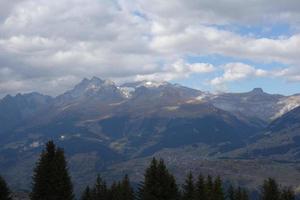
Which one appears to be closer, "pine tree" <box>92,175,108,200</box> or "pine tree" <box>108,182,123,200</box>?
"pine tree" <box>108,182,123,200</box>

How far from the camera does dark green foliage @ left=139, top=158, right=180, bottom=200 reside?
55.4 metres

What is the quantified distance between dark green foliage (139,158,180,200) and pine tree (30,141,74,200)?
8.99 metres

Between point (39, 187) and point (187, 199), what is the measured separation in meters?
29.5

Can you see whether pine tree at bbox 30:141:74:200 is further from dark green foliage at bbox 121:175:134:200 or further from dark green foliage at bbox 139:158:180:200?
dark green foliage at bbox 121:175:134:200

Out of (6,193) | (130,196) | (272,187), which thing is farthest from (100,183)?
(6,193)

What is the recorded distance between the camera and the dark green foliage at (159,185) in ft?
182

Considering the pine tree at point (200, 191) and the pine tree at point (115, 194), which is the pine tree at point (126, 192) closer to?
the pine tree at point (115, 194)

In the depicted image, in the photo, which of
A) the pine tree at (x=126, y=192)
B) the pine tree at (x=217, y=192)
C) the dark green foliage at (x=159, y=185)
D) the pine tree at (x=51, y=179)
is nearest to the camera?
the dark green foliage at (x=159, y=185)

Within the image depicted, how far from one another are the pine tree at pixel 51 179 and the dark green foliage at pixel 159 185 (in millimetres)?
8989

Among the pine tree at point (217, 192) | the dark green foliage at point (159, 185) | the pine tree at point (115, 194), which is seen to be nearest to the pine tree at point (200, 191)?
the pine tree at point (217, 192)

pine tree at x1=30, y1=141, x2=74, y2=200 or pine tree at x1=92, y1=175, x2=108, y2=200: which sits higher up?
pine tree at x1=30, y1=141, x2=74, y2=200

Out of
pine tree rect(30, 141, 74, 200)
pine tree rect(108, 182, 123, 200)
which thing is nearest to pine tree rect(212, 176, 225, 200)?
pine tree rect(30, 141, 74, 200)

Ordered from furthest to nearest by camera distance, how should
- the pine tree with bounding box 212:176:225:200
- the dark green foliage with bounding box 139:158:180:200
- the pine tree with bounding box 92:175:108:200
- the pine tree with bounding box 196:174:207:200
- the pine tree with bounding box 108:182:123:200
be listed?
1. the pine tree with bounding box 92:175:108:200
2. the pine tree with bounding box 108:182:123:200
3. the pine tree with bounding box 212:176:225:200
4. the pine tree with bounding box 196:174:207:200
5. the dark green foliage with bounding box 139:158:180:200

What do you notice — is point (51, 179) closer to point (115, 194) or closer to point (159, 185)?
point (159, 185)
